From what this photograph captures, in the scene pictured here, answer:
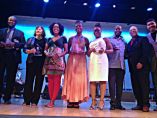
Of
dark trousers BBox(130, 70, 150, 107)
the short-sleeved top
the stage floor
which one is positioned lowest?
the stage floor

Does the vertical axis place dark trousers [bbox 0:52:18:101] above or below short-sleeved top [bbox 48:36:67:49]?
below

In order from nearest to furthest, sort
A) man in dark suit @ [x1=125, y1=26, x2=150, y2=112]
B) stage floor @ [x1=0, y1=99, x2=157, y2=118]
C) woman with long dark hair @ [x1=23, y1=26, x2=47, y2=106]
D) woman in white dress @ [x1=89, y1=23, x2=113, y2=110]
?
stage floor @ [x1=0, y1=99, x2=157, y2=118] < woman in white dress @ [x1=89, y1=23, x2=113, y2=110] < man in dark suit @ [x1=125, y1=26, x2=150, y2=112] < woman with long dark hair @ [x1=23, y1=26, x2=47, y2=106]

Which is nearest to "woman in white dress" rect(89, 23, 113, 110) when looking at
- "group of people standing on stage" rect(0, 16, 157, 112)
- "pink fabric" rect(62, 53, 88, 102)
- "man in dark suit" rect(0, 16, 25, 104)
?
"group of people standing on stage" rect(0, 16, 157, 112)

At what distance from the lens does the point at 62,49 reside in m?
4.53

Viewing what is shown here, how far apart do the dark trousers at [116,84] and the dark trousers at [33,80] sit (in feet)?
3.55

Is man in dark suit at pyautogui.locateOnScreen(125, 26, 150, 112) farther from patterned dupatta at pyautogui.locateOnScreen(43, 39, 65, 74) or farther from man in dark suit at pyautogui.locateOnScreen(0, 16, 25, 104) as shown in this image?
man in dark suit at pyautogui.locateOnScreen(0, 16, 25, 104)

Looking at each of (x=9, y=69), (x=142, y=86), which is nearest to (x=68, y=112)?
(x=142, y=86)

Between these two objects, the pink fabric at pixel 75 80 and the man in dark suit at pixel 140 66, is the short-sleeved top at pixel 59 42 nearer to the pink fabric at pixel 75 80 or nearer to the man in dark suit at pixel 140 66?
the pink fabric at pixel 75 80

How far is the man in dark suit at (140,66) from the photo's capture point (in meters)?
4.43

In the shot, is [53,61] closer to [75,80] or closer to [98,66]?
[75,80]

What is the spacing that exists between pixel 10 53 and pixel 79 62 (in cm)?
111

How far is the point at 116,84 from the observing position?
4.60 meters

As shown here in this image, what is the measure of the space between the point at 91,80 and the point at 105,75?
0.72 feet

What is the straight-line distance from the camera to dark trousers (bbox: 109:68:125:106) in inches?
178
